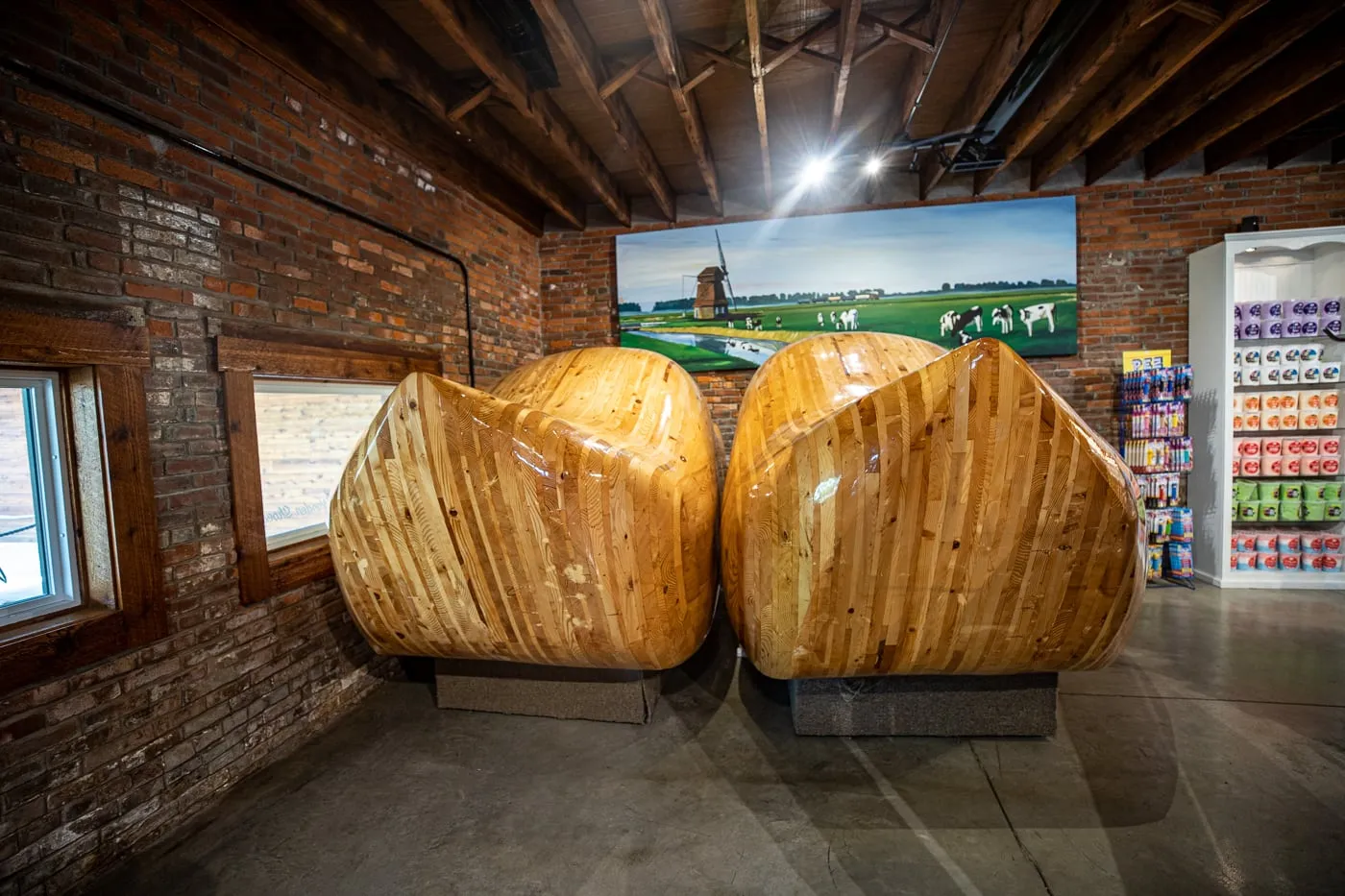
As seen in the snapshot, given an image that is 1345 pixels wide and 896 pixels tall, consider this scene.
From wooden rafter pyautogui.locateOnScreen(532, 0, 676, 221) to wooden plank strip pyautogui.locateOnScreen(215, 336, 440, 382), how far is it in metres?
→ 1.81

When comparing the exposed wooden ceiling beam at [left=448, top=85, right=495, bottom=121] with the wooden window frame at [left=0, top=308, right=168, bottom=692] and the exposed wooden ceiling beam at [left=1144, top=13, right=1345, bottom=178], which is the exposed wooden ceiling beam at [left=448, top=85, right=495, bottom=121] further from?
the exposed wooden ceiling beam at [left=1144, top=13, right=1345, bottom=178]

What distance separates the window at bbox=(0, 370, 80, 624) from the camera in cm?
179

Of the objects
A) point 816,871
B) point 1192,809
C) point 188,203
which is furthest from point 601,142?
point 1192,809

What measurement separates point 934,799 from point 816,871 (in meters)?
0.59

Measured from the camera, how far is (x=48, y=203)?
174cm

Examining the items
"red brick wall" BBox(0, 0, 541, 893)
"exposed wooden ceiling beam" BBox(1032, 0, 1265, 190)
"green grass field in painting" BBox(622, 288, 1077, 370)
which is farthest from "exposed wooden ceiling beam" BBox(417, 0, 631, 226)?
"exposed wooden ceiling beam" BBox(1032, 0, 1265, 190)

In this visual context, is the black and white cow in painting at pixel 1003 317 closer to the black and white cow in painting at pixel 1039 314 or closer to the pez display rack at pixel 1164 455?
the black and white cow in painting at pixel 1039 314

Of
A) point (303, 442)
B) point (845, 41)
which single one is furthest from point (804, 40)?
point (303, 442)

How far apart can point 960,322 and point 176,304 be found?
201 inches

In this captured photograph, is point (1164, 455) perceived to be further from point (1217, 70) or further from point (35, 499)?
point (35, 499)

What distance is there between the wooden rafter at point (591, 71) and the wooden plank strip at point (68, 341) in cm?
198

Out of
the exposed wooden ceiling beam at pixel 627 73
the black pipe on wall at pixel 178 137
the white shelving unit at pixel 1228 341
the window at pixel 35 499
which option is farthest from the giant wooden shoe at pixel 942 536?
the white shelving unit at pixel 1228 341

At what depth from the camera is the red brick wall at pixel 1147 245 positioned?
14.3ft

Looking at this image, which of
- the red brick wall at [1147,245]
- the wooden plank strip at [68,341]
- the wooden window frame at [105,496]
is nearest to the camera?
the wooden plank strip at [68,341]
